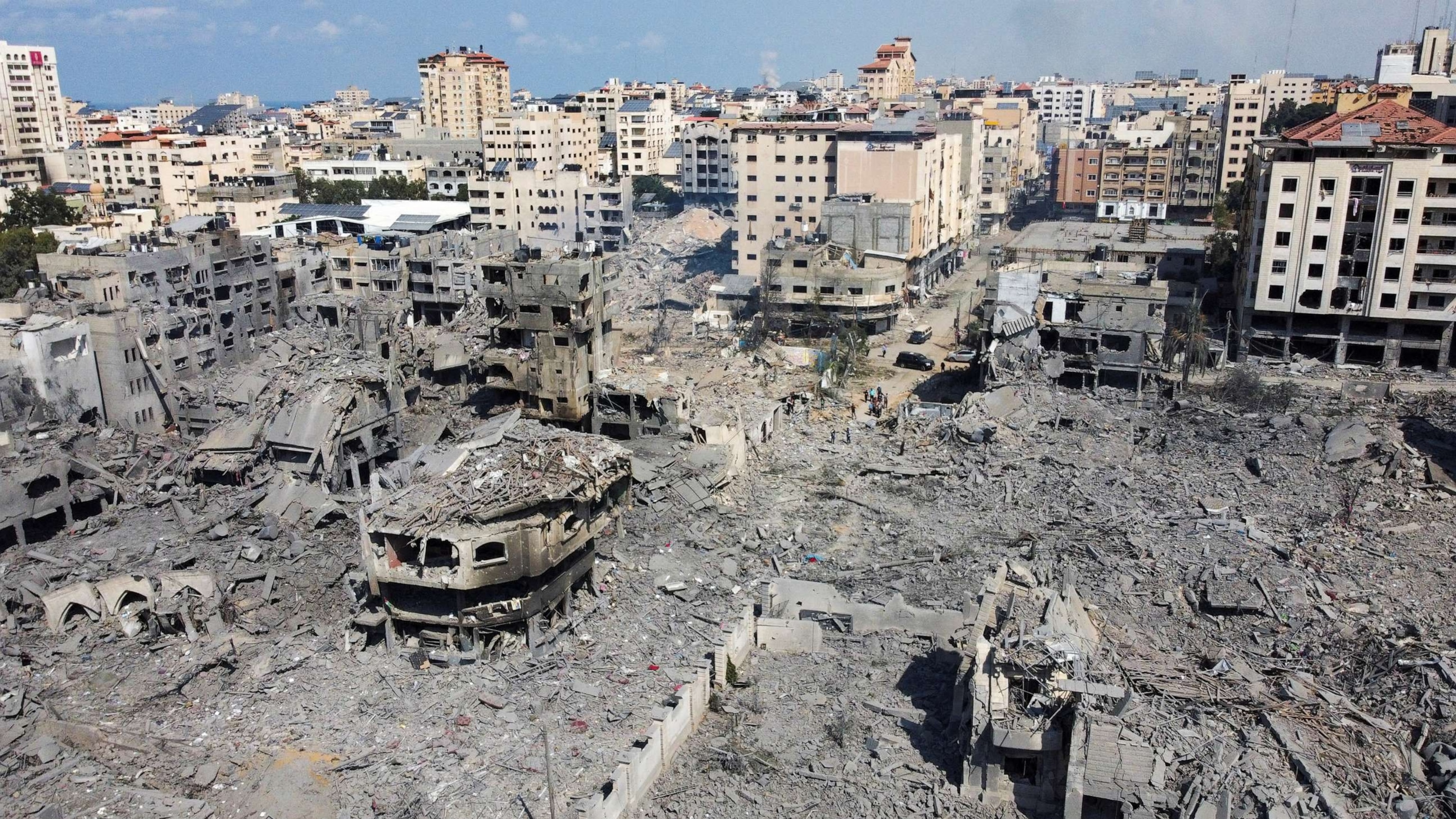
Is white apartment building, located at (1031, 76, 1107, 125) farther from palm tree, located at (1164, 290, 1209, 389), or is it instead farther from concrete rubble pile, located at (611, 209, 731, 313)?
palm tree, located at (1164, 290, 1209, 389)

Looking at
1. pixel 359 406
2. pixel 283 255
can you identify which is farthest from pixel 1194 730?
pixel 283 255

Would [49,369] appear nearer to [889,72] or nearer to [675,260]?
[675,260]

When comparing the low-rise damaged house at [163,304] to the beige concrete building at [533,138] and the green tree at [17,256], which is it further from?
the beige concrete building at [533,138]

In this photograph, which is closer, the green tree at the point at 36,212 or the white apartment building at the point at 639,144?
the green tree at the point at 36,212

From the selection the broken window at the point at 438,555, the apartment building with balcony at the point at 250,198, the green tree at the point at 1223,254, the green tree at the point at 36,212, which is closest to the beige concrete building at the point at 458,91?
the apartment building with balcony at the point at 250,198

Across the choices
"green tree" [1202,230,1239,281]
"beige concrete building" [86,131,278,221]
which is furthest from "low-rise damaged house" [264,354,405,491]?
"beige concrete building" [86,131,278,221]

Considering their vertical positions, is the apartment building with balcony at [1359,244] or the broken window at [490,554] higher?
the apartment building with balcony at [1359,244]
